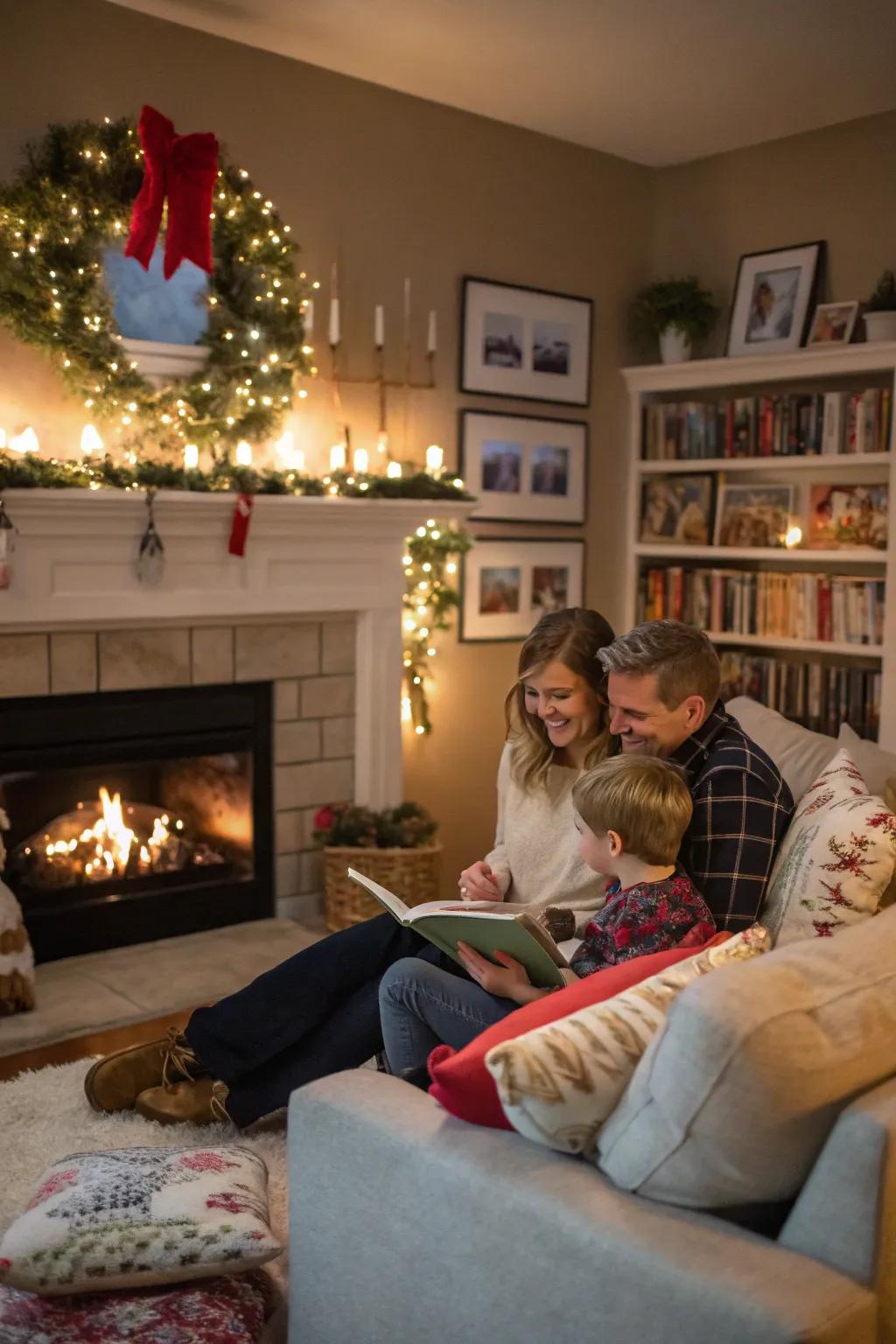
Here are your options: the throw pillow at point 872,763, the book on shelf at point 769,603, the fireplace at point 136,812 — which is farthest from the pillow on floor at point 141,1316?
the book on shelf at point 769,603

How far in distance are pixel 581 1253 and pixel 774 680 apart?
3.74 metres

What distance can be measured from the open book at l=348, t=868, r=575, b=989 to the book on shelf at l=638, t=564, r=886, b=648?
2846mm

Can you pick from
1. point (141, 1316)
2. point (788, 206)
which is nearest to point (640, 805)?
point (141, 1316)

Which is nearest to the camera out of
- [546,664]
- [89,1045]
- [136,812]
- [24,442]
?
[546,664]

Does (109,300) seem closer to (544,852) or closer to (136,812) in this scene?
(136,812)

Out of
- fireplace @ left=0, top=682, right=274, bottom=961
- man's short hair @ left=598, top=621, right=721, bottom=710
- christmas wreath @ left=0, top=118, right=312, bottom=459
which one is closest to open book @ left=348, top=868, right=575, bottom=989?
man's short hair @ left=598, top=621, right=721, bottom=710

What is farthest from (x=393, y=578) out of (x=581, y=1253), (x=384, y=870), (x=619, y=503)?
(x=581, y=1253)

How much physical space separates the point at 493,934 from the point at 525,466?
323cm

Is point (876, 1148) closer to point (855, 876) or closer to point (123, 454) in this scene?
point (855, 876)

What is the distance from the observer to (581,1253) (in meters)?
1.39

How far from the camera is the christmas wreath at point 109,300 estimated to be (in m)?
3.61

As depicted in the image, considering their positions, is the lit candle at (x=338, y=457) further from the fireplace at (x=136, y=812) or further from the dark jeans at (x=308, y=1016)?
the dark jeans at (x=308, y=1016)

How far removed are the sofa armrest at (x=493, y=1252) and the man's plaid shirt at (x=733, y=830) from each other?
2.06ft

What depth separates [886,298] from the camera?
14.8 ft
